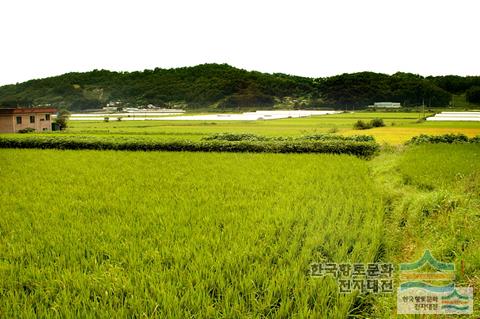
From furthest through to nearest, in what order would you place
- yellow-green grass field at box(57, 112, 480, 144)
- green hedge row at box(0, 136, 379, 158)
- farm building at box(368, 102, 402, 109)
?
1. farm building at box(368, 102, 402, 109)
2. yellow-green grass field at box(57, 112, 480, 144)
3. green hedge row at box(0, 136, 379, 158)

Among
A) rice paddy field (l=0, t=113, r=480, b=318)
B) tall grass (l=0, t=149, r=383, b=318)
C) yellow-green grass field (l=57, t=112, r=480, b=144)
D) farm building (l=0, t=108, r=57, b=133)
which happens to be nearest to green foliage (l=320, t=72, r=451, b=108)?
yellow-green grass field (l=57, t=112, r=480, b=144)

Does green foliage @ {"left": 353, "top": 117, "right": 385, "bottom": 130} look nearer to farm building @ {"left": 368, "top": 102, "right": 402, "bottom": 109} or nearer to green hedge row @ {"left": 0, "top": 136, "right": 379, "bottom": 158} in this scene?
green hedge row @ {"left": 0, "top": 136, "right": 379, "bottom": 158}

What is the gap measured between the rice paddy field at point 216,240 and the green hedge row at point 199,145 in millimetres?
7428

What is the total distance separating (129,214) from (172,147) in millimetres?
12997

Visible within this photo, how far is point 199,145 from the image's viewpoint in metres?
18.5

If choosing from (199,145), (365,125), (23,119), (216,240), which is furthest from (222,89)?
(216,240)

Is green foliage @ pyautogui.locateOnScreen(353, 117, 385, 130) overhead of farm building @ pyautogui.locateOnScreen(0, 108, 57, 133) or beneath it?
beneath

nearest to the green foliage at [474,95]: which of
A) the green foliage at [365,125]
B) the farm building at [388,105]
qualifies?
the farm building at [388,105]

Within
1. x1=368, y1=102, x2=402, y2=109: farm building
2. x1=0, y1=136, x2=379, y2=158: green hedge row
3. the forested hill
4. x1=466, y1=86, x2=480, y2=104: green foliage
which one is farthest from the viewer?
the forested hill

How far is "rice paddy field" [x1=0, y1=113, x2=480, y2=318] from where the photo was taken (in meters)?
3.23

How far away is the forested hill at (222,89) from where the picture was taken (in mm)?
70188

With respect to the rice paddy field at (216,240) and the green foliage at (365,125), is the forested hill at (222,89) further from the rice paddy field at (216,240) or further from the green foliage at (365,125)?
the rice paddy field at (216,240)

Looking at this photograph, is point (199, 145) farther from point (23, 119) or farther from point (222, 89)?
point (222, 89)

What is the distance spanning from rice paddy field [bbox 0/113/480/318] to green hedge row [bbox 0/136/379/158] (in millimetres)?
7428
